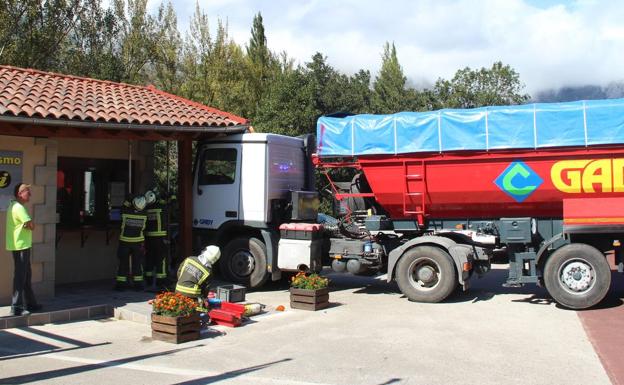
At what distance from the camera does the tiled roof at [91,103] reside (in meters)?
8.70

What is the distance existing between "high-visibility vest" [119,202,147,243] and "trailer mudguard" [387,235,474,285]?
434 centimetres

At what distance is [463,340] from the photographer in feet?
24.2

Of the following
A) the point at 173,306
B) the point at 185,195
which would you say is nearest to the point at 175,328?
the point at 173,306

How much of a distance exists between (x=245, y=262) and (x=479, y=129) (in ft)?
15.9

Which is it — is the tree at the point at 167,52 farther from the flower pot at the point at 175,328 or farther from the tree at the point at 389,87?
the flower pot at the point at 175,328

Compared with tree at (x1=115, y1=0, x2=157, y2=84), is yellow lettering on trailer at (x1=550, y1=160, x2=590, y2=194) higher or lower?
lower

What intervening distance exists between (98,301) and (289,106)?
15268 mm

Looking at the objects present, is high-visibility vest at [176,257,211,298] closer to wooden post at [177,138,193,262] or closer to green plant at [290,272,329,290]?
green plant at [290,272,329,290]

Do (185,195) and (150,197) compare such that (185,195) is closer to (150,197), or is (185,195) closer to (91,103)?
(150,197)

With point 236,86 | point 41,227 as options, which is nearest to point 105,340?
point 41,227

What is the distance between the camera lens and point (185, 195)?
11.3m

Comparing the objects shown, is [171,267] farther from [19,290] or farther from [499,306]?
[499,306]

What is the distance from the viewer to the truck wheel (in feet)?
36.0

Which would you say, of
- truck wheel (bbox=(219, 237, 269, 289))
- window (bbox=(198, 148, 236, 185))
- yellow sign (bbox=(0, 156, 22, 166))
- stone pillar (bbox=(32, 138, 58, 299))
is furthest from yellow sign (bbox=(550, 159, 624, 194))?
yellow sign (bbox=(0, 156, 22, 166))
